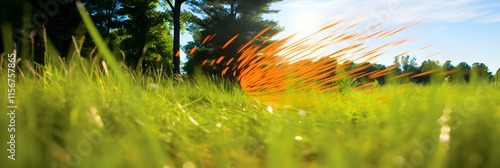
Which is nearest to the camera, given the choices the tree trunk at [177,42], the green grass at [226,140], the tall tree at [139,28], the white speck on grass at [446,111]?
the green grass at [226,140]

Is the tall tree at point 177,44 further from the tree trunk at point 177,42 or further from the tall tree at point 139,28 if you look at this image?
the tall tree at point 139,28

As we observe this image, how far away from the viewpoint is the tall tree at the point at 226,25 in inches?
681

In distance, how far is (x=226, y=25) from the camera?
17562mm

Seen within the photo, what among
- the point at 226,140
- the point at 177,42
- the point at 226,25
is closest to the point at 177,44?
the point at 177,42

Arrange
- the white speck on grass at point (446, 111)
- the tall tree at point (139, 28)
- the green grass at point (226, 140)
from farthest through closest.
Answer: the tall tree at point (139, 28)
the white speck on grass at point (446, 111)
the green grass at point (226, 140)

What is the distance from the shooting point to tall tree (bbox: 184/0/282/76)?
17.3 meters

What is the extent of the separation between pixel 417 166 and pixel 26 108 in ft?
8.07

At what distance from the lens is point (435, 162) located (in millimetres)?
1277

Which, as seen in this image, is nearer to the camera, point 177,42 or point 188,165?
point 188,165

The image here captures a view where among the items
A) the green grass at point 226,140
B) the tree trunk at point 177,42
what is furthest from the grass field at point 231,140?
the tree trunk at point 177,42

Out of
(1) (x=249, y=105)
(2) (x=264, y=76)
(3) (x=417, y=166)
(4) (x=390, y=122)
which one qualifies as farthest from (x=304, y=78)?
(3) (x=417, y=166)

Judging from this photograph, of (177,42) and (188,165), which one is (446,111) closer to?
(188,165)

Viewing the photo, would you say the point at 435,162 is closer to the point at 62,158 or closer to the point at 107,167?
the point at 107,167

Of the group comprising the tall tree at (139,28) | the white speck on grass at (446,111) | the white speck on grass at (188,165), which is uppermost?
the tall tree at (139,28)
